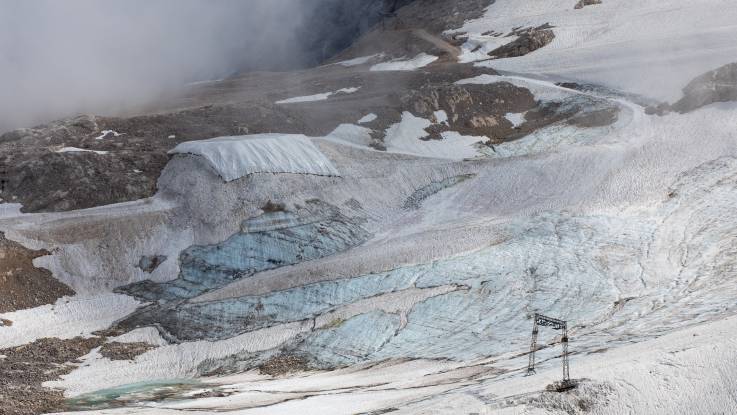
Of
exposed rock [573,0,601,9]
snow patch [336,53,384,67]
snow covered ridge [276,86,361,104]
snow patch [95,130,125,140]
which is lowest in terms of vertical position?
snow covered ridge [276,86,361,104]

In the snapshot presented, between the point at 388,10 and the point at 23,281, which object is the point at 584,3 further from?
the point at 23,281

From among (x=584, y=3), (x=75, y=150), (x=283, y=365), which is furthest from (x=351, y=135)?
(x=584, y=3)

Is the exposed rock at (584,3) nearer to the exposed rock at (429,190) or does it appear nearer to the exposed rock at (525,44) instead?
the exposed rock at (525,44)

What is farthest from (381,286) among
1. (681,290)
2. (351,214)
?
(681,290)

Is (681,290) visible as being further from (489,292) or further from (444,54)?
(444,54)

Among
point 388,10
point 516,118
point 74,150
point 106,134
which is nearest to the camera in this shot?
point 74,150

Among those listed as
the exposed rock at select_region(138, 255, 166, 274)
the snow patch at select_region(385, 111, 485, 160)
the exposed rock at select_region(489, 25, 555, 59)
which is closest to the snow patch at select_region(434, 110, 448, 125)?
the snow patch at select_region(385, 111, 485, 160)

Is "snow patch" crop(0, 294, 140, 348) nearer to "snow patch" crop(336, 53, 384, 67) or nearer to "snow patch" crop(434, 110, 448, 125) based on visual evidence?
"snow patch" crop(434, 110, 448, 125)
